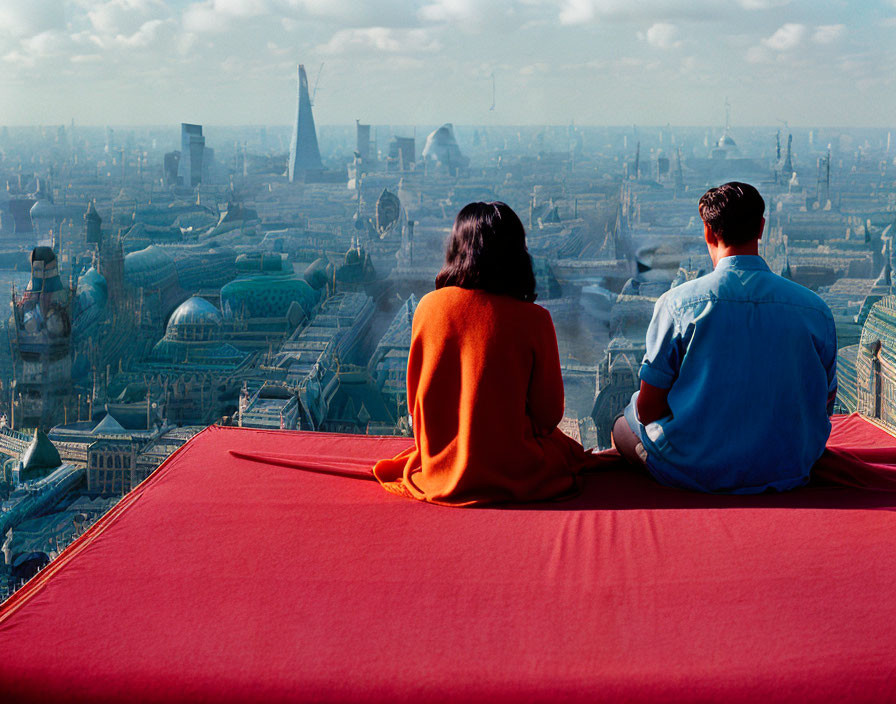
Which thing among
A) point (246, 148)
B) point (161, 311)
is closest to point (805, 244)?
point (246, 148)

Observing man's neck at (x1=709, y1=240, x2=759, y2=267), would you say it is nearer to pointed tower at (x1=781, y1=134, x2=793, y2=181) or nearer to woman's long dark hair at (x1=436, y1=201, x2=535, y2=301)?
woman's long dark hair at (x1=436, y1=201, x2=535, y2=301)

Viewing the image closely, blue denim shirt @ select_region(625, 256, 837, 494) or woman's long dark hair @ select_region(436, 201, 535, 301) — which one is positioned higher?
woman's long dark hair @ select_region(436, 201, 535, 301)

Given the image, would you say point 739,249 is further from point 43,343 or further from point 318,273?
point 318,273

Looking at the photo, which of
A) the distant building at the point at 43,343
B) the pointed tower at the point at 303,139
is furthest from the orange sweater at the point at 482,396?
the distant building at the point at 43,343

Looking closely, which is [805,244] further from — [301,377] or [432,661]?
[432,661]

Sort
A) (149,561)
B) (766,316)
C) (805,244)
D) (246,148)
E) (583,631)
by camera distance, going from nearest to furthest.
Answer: (583,631) < (149,561) < (766,316) < (246,148) < (805,244)

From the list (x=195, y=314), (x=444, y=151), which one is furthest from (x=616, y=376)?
(x=195, y=314)

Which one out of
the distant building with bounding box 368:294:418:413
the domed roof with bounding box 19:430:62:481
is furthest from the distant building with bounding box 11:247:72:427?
the distant building with bounding box 368:294:418:413
